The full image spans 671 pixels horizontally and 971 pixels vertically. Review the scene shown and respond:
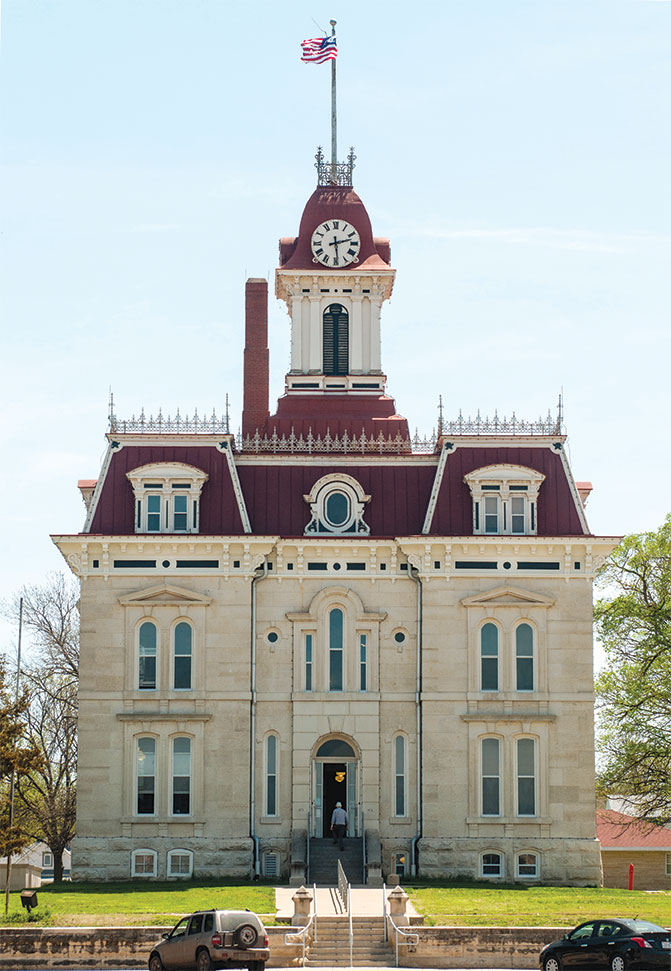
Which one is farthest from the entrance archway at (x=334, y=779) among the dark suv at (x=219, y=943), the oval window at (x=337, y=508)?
the dark suv at (x=219, y=943)

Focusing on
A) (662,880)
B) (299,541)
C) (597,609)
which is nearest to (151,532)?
(299,541)

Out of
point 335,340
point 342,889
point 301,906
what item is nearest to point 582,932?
point 301,906

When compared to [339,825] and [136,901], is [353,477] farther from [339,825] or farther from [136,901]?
[136,901]

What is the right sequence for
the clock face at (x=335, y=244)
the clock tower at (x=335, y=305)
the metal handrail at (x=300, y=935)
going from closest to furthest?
1. the metal handrail at (x=300, y=935)
2. the clock tower at (x=335, y=305)
3. the clock face at (x=335, y=244)

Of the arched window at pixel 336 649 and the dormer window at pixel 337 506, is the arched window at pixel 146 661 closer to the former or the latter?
the arched window at pixel 336 649

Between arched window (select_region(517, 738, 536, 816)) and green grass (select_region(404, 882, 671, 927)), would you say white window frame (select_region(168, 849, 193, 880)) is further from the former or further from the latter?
arched window (select_region(517, 738, 536, 816))

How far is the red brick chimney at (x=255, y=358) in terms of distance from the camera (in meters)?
61.9

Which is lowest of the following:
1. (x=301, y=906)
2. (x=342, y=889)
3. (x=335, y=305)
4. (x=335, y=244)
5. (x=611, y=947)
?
(x=611, y=947)

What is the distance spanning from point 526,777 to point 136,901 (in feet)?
48.0

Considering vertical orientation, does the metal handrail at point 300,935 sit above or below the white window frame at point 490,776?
below

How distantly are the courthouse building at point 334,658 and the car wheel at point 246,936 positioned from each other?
53.8 ft

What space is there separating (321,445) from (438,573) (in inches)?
251

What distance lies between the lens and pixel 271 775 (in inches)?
2158

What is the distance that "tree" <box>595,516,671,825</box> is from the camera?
201ft
